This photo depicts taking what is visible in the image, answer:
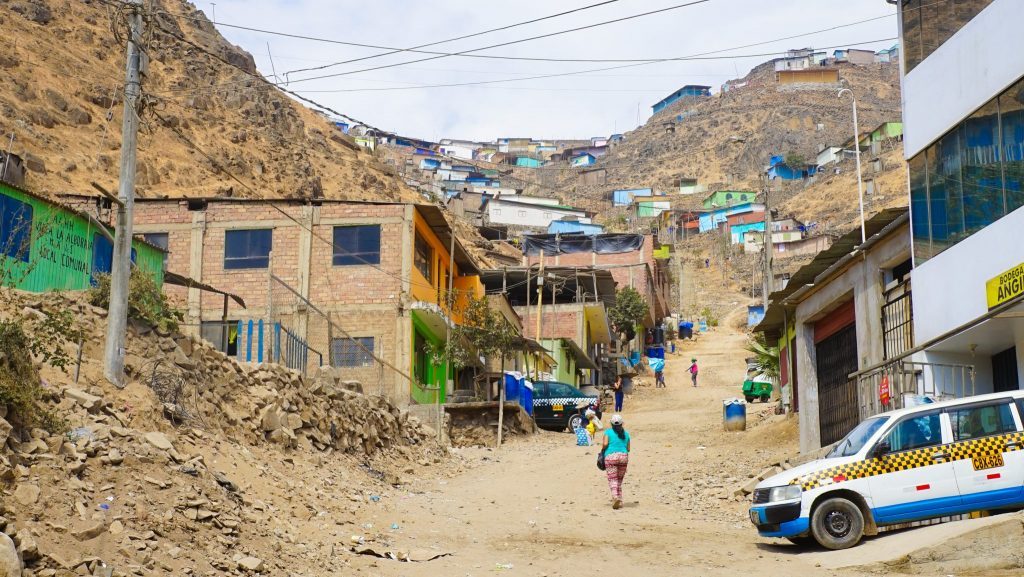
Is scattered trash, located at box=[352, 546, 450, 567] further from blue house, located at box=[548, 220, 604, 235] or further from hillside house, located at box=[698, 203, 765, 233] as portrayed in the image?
hillside house, located at box=[698, 203, 765, 233]

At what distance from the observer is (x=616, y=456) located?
1795 cm

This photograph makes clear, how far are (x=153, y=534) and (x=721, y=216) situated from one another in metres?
96.0

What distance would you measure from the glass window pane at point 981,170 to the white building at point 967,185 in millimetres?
15

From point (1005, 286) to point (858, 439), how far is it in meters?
3.67

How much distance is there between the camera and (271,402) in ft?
60.3

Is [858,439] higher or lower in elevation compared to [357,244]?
lower

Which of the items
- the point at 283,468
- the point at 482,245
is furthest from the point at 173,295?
the point at 482,245

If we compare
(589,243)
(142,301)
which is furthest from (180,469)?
(589,243)

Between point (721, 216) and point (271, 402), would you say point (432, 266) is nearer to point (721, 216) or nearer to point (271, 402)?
point (271, 402)

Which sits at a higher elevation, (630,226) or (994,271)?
(630,226)

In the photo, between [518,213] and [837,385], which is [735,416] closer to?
[837,385]

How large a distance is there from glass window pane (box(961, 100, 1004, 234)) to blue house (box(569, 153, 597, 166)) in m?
134

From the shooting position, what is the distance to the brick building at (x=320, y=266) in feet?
103

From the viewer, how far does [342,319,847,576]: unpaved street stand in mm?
12789
